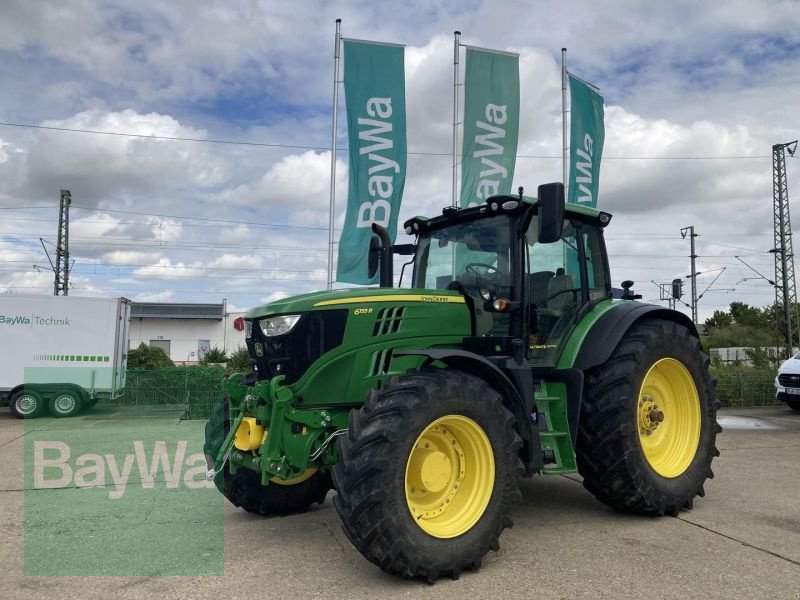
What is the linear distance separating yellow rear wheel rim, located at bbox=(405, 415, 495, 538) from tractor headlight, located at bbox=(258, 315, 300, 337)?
113 cm

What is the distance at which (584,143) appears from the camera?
15180mm

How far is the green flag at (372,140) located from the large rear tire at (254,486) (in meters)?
6.97

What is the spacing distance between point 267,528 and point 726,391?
1337 cm

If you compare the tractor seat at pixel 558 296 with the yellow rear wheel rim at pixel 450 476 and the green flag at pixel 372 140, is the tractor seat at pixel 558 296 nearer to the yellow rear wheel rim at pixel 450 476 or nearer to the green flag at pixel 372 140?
the yellow rear wheel rim at pixel 450 476

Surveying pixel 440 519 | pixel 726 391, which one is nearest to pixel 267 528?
pixel 440 519

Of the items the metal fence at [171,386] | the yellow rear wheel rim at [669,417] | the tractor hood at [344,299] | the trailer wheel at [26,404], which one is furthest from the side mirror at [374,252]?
the trailer wheel at [26,404]

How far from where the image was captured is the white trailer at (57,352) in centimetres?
1540

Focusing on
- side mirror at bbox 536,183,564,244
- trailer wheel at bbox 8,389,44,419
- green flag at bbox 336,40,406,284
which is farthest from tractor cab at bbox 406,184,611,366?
trailer wheel at bbox 8,389,44,419

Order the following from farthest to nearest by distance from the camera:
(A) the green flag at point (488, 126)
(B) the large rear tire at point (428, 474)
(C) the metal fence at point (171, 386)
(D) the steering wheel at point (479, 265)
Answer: (C) the metal fence at point (171, 386), (A) the green flag at point (488, 126), (D) the steering wheel at point (479, 265), (B) the large rear tire at point (428, 474)

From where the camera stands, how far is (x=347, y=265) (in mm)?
12023

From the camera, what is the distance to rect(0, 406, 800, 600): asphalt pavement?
3.70 m

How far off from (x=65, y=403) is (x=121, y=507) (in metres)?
11.0

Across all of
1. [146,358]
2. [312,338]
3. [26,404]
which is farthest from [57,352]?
[312,338]

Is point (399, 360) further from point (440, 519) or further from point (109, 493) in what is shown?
point (109, 493)
